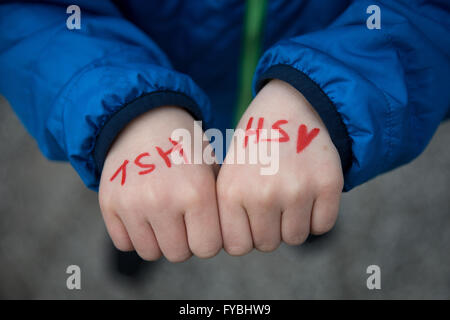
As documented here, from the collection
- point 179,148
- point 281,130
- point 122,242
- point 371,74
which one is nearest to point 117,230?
point 122,242

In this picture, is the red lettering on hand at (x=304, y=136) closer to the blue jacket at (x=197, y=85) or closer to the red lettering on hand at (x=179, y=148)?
the blue jacket at (x=197, y=85)

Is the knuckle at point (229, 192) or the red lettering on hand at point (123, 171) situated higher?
the red lettering on hand at point (123, 171)

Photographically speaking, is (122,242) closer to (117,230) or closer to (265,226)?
(117,230)

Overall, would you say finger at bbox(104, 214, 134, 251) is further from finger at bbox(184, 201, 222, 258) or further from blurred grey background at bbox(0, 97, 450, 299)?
blurred grey background at bbox(0, 97, 450, 299)

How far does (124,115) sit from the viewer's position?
1.49 ft

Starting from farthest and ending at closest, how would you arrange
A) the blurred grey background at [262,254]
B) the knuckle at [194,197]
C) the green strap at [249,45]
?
the blurred grey background at [262,254] < the green strap at [249,45] < the knuckle at [194,197]

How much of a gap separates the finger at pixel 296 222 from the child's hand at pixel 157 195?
0.08m

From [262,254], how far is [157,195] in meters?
0.74

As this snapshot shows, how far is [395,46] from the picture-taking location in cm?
49

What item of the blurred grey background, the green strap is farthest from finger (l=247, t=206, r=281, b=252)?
the blurred grey background

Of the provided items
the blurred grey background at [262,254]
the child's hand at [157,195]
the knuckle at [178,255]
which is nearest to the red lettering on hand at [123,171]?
the child's hand at [157,195]

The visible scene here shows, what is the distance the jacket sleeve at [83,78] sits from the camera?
461 millimetres

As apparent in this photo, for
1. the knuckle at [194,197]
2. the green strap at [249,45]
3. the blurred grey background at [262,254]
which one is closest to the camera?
the knuckle at [194,197]

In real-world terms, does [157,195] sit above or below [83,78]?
below
